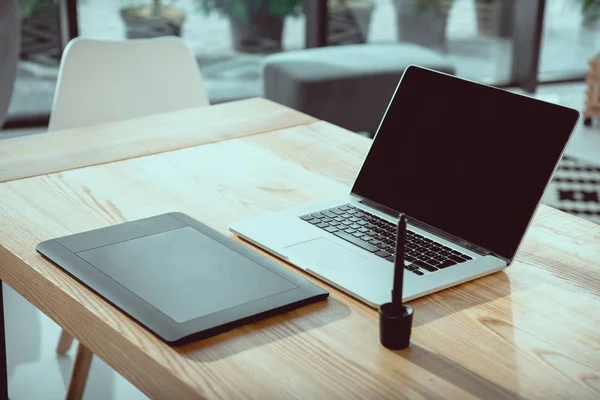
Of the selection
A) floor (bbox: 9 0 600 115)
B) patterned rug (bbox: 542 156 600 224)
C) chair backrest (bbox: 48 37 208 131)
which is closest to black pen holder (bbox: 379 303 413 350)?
chair backrest (bbox: 48 37 208 131)

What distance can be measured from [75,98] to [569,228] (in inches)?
54.3

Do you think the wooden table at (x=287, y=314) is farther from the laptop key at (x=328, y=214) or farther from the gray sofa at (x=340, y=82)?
the gray sofa at (x=340, y=82)

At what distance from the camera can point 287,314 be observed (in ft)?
3.74

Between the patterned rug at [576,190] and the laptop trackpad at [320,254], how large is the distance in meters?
2.12

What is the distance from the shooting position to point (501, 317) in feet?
3.73

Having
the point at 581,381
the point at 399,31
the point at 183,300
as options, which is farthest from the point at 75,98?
the point at 399,31

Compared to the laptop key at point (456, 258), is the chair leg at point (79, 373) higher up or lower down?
lower down

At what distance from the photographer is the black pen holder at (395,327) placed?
1.04 meters

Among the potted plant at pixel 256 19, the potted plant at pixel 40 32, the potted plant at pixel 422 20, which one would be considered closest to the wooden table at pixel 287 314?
the potted plant at pixel 40 32

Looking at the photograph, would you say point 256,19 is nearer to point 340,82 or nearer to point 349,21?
point 349,21

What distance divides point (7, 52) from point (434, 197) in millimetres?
2097

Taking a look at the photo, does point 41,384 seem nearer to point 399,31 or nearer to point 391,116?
point 391,116

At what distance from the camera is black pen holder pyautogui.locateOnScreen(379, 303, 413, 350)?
3.41 ft

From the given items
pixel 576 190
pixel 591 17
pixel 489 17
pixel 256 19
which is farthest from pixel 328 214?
pixel 591 17
